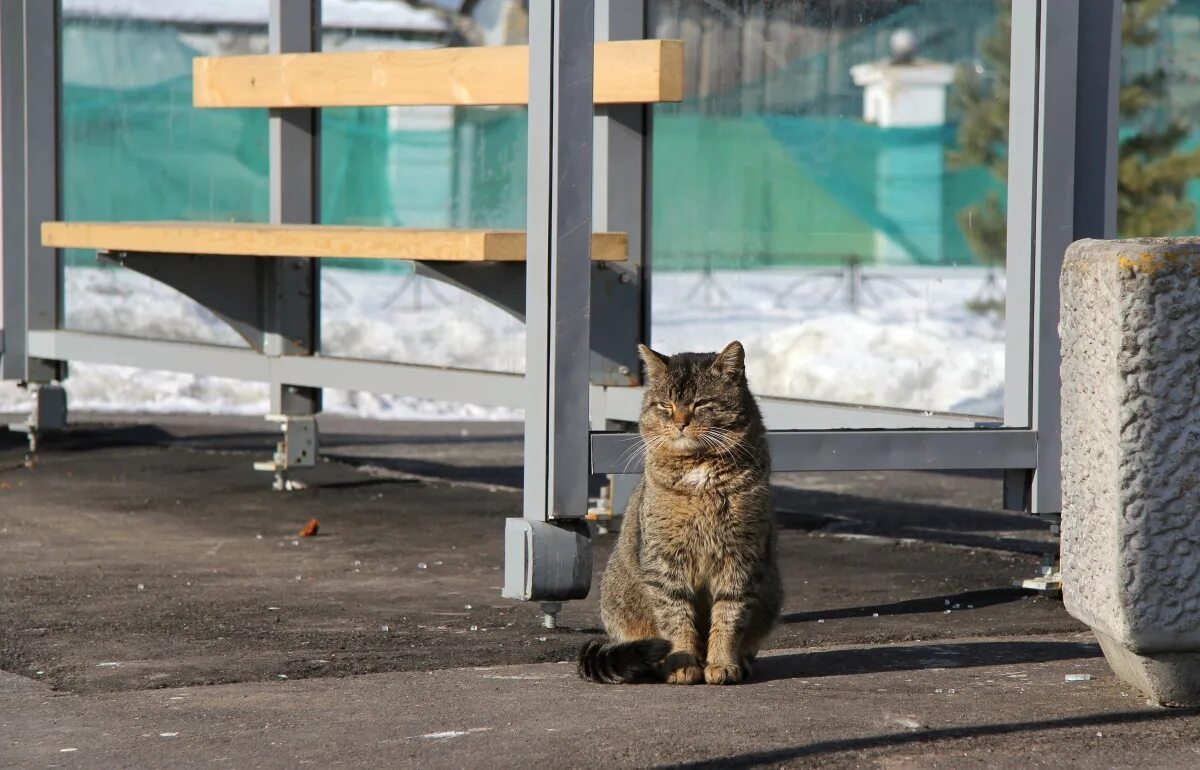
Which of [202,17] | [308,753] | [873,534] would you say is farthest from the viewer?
[202,17]

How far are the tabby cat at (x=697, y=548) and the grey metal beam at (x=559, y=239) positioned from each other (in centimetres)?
28

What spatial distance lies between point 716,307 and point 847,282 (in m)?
0.46

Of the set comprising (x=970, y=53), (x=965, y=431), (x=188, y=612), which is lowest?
(x=188, y=612)

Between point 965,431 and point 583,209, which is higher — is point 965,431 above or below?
below

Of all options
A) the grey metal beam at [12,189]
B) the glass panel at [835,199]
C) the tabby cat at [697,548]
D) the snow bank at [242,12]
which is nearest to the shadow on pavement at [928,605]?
the glass panel at [835,199]

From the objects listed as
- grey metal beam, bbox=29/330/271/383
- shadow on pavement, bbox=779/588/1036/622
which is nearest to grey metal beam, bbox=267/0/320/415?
grey metal beam, bbox=29/330/271/383

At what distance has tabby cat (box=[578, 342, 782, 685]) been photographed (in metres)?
4.37

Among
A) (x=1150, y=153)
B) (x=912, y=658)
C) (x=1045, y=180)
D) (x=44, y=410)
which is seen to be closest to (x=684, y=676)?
(x=912, y=658)

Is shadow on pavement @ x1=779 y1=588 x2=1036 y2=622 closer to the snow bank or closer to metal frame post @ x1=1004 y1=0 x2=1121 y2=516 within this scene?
metal frame post @ x1=1004 y1=0 x2=1121 y2=516

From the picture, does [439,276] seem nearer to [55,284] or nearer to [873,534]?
[873,534]

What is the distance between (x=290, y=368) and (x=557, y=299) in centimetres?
316

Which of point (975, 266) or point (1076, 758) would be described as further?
point (975, 266)

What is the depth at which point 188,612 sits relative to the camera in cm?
528

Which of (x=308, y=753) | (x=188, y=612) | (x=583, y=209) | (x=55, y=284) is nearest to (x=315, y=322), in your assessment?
(x=55, y=284)
